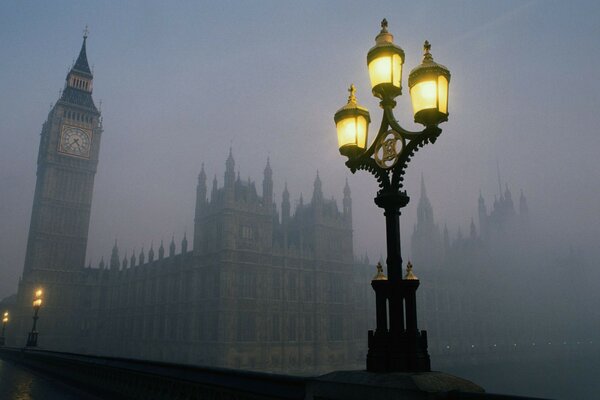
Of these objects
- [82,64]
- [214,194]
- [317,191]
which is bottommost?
[214,194]

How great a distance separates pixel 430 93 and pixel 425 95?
0.06 meters

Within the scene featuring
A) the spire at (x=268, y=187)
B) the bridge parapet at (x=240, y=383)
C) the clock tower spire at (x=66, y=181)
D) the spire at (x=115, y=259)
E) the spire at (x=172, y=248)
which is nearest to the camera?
the bridge parapet at (x=240, y=383)

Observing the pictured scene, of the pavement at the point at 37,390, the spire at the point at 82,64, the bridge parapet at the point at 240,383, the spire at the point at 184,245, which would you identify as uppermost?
the spire at the point at 82,64

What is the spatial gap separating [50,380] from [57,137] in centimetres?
7568

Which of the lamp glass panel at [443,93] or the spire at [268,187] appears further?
the spire at [268,187]

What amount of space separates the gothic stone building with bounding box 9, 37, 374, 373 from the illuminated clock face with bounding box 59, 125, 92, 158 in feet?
15.0

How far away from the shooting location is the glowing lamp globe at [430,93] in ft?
17.0

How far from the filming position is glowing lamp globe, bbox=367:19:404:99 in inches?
227

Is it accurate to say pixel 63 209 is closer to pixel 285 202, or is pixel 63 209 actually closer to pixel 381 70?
pixel 285 202

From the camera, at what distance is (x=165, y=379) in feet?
29.8

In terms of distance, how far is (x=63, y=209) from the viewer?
262 ft

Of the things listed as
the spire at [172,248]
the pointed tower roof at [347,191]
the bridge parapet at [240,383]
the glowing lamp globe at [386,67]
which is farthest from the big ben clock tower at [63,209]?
the glowing lamp globe at [386,67]

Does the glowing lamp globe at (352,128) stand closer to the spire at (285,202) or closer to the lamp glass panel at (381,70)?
the lamp glass panel at (381,70)

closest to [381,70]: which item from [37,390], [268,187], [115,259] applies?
[37,390]
